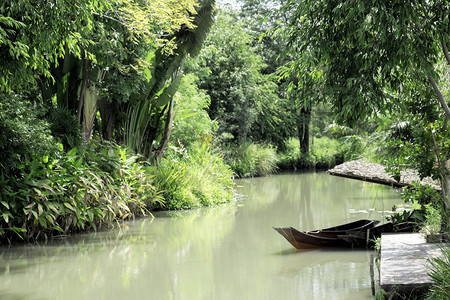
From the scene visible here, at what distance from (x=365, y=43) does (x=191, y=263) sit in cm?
505

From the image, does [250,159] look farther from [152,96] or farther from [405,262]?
[405,262]

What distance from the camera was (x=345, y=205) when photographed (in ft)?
57.7

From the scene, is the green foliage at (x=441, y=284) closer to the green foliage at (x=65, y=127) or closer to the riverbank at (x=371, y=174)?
the riverbank at (x=371, y=174)

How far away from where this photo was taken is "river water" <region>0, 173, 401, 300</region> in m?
7.89

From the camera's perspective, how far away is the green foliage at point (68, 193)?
1039 cm

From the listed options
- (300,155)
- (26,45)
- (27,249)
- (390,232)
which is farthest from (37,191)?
(300,155)

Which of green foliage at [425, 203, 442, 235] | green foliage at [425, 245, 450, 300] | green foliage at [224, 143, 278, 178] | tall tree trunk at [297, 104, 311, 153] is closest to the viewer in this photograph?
green foliage at [425, 245, 450, 300]

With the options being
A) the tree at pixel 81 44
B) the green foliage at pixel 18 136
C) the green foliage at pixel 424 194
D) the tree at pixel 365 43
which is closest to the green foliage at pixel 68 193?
the green foliage at pixel 18 136

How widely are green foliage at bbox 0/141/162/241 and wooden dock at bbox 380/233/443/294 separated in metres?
5.87

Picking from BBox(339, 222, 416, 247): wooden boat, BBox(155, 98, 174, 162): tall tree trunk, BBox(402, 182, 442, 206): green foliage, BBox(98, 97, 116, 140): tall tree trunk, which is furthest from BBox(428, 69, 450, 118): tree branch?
BBox(155, 98, 174, 162): tall tree trunk

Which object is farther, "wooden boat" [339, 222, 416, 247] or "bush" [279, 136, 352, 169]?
"bush" [279, 136, 352, 169]

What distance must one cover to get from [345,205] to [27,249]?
10282 millimetres

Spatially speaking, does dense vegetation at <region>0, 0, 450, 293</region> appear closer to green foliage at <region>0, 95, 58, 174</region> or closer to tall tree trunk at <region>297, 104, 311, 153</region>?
green foliage at <region>0, 95, 58, 174</region>

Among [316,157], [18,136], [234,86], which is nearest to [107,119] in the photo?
[18,136]
